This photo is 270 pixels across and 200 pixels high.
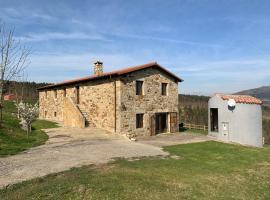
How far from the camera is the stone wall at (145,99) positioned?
71.9 ft

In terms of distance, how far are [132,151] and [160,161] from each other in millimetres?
2883

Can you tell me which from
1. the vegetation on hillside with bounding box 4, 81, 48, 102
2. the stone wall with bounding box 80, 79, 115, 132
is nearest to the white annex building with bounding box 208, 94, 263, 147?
the stone wall with bounding box 80, 79, 115, 132

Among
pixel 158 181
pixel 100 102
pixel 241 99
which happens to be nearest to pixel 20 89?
pixel 100 102

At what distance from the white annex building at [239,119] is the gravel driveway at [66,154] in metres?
7.25

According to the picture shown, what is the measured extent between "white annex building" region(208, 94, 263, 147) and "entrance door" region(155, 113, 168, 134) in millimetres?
4754

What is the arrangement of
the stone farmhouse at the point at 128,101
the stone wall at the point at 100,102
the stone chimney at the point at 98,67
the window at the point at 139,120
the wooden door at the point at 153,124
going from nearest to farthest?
the stone farmhouse at the point at 128,101
the stone wall at the point at 100,102
the window at the point at 139,120
the wooden door at the point at 153,124
the stone chimney at the point at 98,67

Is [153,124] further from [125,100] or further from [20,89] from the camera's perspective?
[20,89]

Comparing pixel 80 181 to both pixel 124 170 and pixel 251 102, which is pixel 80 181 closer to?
pixel 124 170

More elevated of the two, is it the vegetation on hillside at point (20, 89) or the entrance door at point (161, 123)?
the vegetation on hillside at point (20, 89)

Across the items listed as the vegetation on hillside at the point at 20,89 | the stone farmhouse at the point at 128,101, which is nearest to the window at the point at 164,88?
the stone farmhouse at the point at 128,101

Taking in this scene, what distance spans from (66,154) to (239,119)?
44.6 ft

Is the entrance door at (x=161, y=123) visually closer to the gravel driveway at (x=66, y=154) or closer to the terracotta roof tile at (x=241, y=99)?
the gravel driveway at (x=66, y=154)

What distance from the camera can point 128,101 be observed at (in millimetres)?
22172

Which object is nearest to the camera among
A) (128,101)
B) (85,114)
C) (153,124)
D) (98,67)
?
(128,101)
